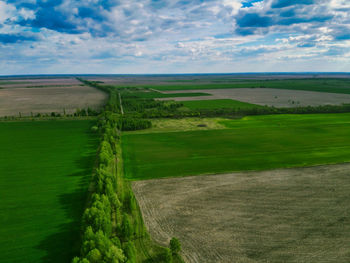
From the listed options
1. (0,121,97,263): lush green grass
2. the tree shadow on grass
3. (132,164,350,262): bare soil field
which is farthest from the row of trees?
(0,121,97,263): lush green grass

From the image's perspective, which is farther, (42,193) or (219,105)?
(219,105)

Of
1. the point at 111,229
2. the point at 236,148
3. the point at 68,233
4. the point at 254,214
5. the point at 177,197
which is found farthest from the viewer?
the point at 236,148

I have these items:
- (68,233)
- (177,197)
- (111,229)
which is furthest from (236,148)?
(68,233)

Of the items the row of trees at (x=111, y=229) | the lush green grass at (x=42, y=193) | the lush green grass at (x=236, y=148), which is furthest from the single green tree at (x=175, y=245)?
the lush green grass at (x=236, y=148)

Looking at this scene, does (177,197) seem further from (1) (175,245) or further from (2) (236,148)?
(2) (236,148)

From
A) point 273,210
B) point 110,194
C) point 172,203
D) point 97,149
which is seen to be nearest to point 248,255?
point 273,210

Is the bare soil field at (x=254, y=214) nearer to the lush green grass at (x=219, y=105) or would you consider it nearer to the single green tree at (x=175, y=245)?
the single green tree at (x=175, y=245)
